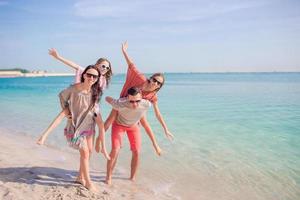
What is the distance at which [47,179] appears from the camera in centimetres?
479

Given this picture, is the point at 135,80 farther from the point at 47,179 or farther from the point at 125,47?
the point at 47,179

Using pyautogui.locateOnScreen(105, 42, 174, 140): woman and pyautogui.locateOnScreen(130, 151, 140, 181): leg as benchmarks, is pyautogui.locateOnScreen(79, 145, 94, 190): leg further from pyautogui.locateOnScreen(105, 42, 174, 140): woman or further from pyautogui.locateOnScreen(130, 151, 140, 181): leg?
pyautogui.locateOnScreen(130, 151, 140, 181): leg

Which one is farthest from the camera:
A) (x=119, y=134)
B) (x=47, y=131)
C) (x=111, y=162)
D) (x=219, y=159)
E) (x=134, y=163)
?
(x=219, y=159)

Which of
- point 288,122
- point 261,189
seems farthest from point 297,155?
point 288,122

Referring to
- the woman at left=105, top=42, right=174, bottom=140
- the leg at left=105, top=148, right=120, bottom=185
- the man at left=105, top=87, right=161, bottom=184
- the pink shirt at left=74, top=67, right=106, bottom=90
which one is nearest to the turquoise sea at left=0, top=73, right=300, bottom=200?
the leg at left=105, top=148, right=120, bottom=185

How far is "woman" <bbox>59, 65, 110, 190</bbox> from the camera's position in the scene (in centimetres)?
407

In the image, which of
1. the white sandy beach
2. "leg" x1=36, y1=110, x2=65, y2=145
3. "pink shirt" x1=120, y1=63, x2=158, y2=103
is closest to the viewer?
"leg" x1=36, y1=110, x2=65, y2=145

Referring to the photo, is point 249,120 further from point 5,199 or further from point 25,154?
point 5,199

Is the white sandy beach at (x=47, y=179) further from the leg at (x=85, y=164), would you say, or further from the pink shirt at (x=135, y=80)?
the pink shirt at (x=135, y=80)

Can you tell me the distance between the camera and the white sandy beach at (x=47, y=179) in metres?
4.18

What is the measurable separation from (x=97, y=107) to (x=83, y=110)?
0.19 meters

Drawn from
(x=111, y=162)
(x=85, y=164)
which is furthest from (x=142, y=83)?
(x=85, y=164)

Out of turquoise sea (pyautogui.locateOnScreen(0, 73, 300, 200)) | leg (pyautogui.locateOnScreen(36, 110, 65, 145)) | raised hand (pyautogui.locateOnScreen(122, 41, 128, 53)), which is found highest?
raised hand (pyautogui.locateOnScreen(122, 41, 128, 53))

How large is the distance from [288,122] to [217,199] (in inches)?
279
